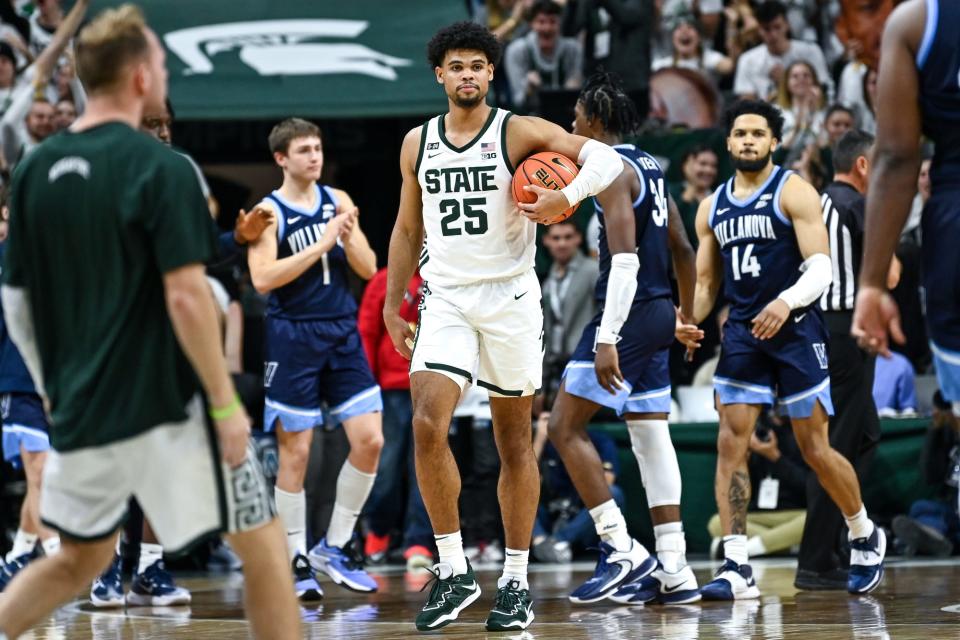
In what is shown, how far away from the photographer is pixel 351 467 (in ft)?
27.3

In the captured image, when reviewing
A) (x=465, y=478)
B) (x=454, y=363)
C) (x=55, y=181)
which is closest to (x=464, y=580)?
(x=454, y=363)

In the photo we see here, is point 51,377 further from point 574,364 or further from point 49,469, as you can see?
point 574,364

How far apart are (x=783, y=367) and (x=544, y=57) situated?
659 cm

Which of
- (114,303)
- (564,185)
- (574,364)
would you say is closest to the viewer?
(114,303)

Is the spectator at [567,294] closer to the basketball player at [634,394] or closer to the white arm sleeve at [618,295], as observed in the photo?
the basketball player at [634,394]

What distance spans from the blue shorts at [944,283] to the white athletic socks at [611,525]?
10.5 feet

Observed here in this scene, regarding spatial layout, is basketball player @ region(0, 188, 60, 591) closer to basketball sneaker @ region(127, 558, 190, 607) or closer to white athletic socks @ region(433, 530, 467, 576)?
basketball sneaker @ region(127, 558, 190, 607)

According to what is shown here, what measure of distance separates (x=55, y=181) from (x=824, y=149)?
326 inches

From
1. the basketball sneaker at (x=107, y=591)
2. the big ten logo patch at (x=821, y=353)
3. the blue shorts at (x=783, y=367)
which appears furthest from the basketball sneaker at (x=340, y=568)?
the big ten logo patch at (x=821, y=353)

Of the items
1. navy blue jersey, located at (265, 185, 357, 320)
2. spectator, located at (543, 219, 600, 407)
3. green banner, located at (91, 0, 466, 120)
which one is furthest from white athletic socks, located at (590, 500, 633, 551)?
green banner, located at (91, 0, 466, 120)

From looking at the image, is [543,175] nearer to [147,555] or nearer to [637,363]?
[637,363]

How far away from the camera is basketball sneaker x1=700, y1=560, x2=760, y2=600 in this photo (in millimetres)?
7273

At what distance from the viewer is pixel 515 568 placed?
6.25m

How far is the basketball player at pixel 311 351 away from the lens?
8.14 meters
